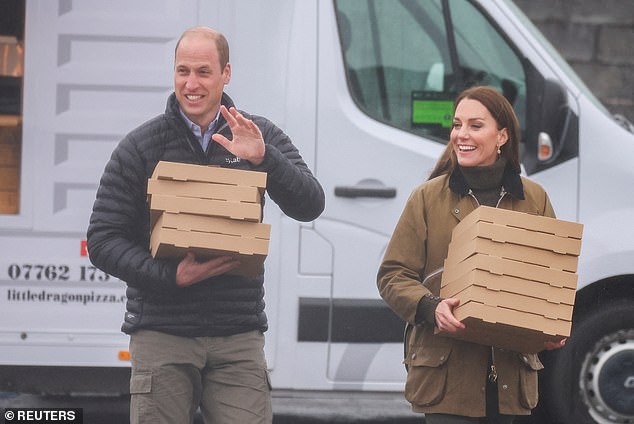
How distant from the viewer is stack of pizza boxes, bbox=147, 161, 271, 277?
4012 mm

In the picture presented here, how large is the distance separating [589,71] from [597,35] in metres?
0.27

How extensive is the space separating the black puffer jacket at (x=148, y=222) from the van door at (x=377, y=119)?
2123 mm

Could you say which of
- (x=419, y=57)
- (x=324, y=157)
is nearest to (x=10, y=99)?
(x=324, y=157)

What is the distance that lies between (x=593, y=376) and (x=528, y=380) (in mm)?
2347

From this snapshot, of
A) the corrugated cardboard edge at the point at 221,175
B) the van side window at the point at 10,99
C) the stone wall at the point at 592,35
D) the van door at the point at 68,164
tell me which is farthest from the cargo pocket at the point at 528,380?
the stone wall at the point at 592,35

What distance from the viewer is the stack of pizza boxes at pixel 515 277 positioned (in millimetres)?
3980

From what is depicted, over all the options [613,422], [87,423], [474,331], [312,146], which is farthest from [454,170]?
[87,423]

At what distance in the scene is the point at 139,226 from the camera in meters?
4.23

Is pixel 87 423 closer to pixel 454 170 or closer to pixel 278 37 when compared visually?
pixel 278 37

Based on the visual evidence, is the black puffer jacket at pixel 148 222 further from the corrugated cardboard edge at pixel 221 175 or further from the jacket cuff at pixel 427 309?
the jacket cuff at pixel 427 309

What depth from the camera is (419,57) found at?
6.46 meters

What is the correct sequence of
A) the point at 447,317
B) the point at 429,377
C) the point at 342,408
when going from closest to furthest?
1. the point at 447,317
2. the point at 429,377
3. the point at 342,408

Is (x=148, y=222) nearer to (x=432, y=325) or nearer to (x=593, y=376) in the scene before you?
(x=432, y=325)

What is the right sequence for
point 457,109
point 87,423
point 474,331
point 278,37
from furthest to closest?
point 87,423 < point 278,37 < point 457,109 < point 474,331
